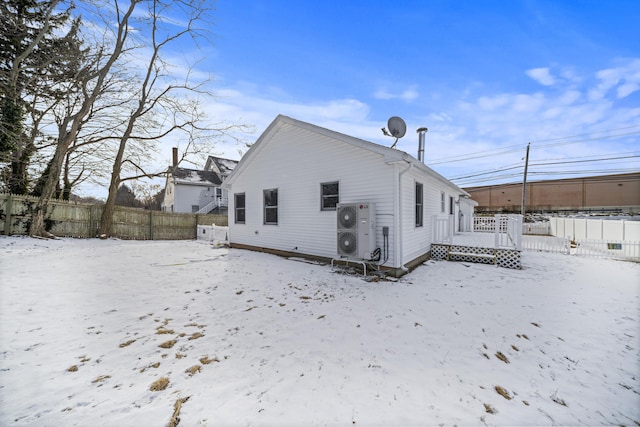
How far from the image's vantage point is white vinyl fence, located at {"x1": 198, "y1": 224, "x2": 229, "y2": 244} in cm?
1308

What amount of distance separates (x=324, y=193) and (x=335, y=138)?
1.65 m

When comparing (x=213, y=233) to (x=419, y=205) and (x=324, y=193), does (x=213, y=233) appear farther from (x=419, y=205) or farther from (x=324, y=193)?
(x=419, y=205)

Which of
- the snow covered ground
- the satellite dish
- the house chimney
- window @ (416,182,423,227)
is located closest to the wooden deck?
window @ (416,182,423,227)

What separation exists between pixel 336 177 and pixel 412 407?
5.88 m

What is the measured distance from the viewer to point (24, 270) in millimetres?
5777

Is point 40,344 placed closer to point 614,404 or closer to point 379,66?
point 614,404

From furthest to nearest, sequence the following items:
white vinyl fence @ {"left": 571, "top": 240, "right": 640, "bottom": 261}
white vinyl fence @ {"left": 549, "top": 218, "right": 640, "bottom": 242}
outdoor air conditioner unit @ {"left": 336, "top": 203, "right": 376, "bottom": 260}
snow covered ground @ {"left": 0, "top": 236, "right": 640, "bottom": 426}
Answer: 1. white vinyl fence @ {"left": 549, "top": 218, "right": 640, "bottom": 242}
2. white vinyl fence @ {"left": 571, "top": 240, "right": 640, "bottom": 261}
3. outdoor air conditioner unit @ {"left": 336, "top": 203, "right": 376, "bottom": 260}
4. snow covered ground @ {"left": 0, "top": 236, "right": 640, "bottom": 426}

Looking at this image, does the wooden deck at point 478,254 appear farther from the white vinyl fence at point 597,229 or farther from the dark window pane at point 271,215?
the white vinyl fence at point 597,229

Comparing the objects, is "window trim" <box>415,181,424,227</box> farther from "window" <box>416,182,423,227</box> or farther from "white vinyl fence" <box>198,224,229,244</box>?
"white vinyl fence" <box>198,224,229,244</box>

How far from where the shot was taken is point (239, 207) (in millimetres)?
10750

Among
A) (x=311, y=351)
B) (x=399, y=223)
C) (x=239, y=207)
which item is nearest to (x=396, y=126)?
(x=399, y=223)

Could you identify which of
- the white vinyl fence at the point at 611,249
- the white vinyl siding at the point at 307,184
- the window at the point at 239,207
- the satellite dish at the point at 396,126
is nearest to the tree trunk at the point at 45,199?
the window at the point at 239,207

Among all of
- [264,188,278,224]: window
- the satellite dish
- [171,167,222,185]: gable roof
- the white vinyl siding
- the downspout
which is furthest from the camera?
[171,167,222,185]: gable roof

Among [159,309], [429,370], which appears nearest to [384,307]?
[429,370]
